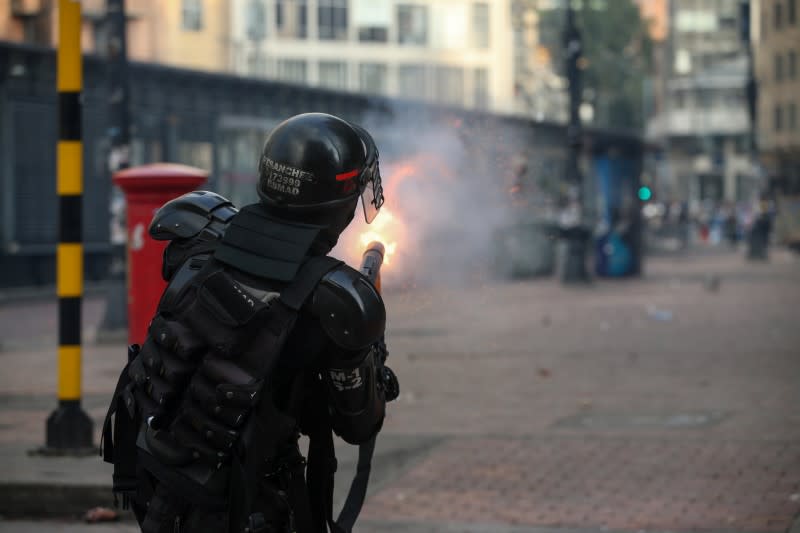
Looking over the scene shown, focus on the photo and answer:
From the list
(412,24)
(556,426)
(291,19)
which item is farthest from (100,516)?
(412,24)

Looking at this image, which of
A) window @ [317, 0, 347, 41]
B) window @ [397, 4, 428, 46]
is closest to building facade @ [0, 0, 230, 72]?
window @ [317, 0, 347, 41]

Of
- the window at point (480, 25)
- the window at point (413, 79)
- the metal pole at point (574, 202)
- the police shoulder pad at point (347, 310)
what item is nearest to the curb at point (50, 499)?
the police shoulder pad at point (347, 310)

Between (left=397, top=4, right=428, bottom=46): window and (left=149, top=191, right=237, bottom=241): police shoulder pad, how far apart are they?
2296 inches

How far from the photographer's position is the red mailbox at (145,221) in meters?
10.2

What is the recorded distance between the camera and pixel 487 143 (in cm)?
765

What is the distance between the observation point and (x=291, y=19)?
60375 mm

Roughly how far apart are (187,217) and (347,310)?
671mm

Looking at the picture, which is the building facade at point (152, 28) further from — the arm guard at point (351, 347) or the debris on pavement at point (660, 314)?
the arm guard at point (351, 347)

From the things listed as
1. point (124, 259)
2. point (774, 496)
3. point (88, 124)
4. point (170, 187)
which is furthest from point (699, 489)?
point (88, 124)

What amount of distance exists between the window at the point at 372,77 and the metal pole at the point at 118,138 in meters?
44.8

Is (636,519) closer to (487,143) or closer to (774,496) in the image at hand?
(774,496)

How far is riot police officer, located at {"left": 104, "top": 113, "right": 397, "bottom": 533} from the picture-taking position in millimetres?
3205

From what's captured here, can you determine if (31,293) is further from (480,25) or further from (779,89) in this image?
(779,89)

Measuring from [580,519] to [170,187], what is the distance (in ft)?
16.7
